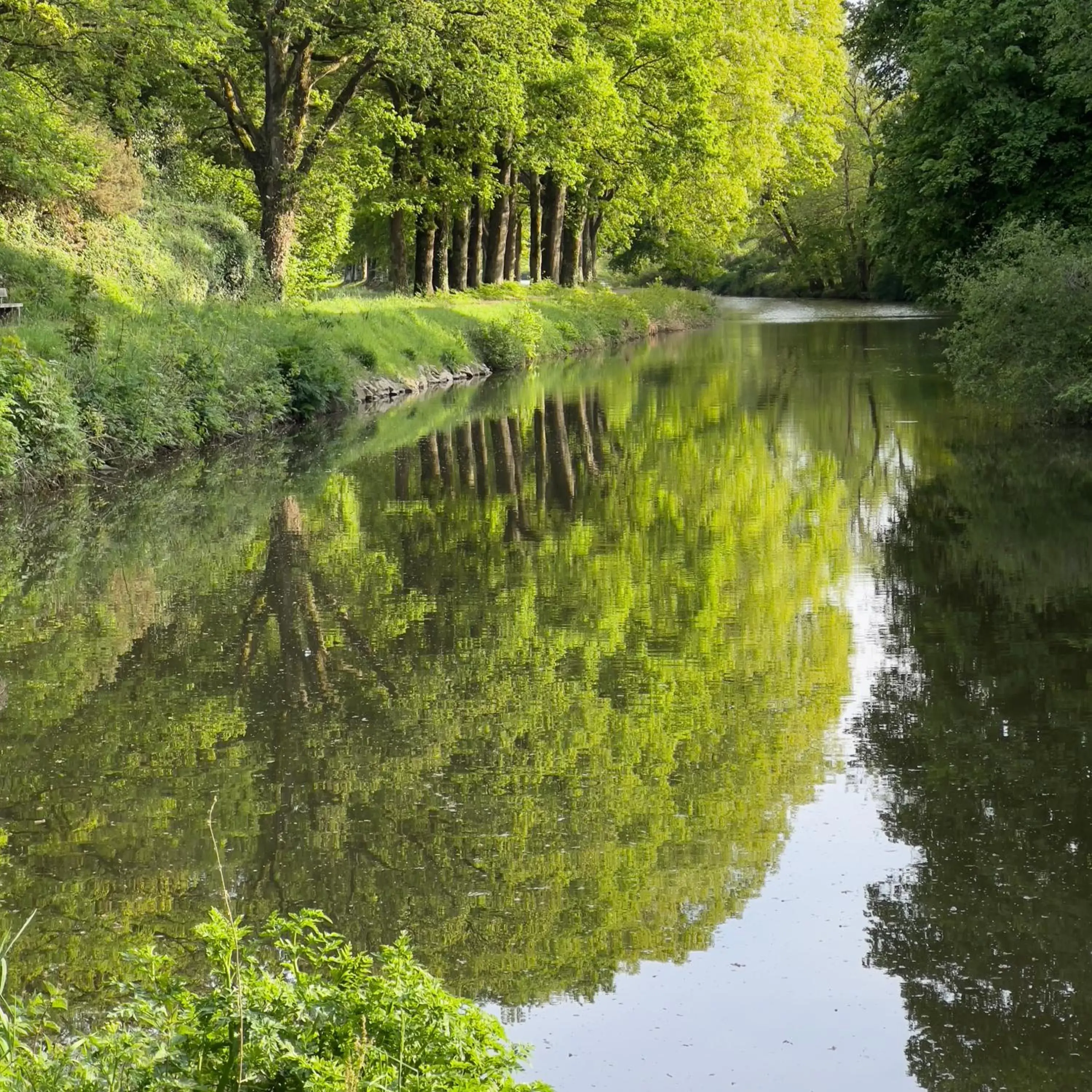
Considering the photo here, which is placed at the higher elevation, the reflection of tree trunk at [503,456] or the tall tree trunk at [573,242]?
the tall tree trunk at [573,242]

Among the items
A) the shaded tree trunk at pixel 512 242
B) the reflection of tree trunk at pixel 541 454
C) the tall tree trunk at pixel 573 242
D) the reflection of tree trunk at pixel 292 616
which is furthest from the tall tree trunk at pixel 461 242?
the reflection of tree trunk at pixel 292 616

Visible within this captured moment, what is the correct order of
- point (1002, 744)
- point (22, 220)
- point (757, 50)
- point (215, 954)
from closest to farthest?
point (215, 954) < point (1002, 744) < point (22, 220) < point (757, 50)

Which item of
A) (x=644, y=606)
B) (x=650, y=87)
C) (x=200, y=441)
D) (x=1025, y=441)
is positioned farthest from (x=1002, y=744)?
(x=650, y=87)

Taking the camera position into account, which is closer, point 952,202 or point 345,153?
point 952,202

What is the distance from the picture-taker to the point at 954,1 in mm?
27062

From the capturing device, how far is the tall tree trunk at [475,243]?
46125 mm

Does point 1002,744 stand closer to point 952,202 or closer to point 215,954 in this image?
point 215,954

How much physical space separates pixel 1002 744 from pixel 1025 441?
13023 millimetres

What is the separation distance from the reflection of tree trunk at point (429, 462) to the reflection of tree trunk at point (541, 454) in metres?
1.23

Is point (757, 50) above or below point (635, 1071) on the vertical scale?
above

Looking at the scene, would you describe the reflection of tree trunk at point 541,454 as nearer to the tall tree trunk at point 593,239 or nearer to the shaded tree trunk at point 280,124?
the shaded tree trunk at point 280,124

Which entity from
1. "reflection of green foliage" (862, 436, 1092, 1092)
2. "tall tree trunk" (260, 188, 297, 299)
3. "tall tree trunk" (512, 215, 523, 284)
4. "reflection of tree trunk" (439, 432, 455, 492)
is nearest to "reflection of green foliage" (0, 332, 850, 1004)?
"reflection of green foliage" (862, 436, 1092, 1092)

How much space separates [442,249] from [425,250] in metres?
2.92

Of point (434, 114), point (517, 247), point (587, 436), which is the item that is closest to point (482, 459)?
point (587, 436)
